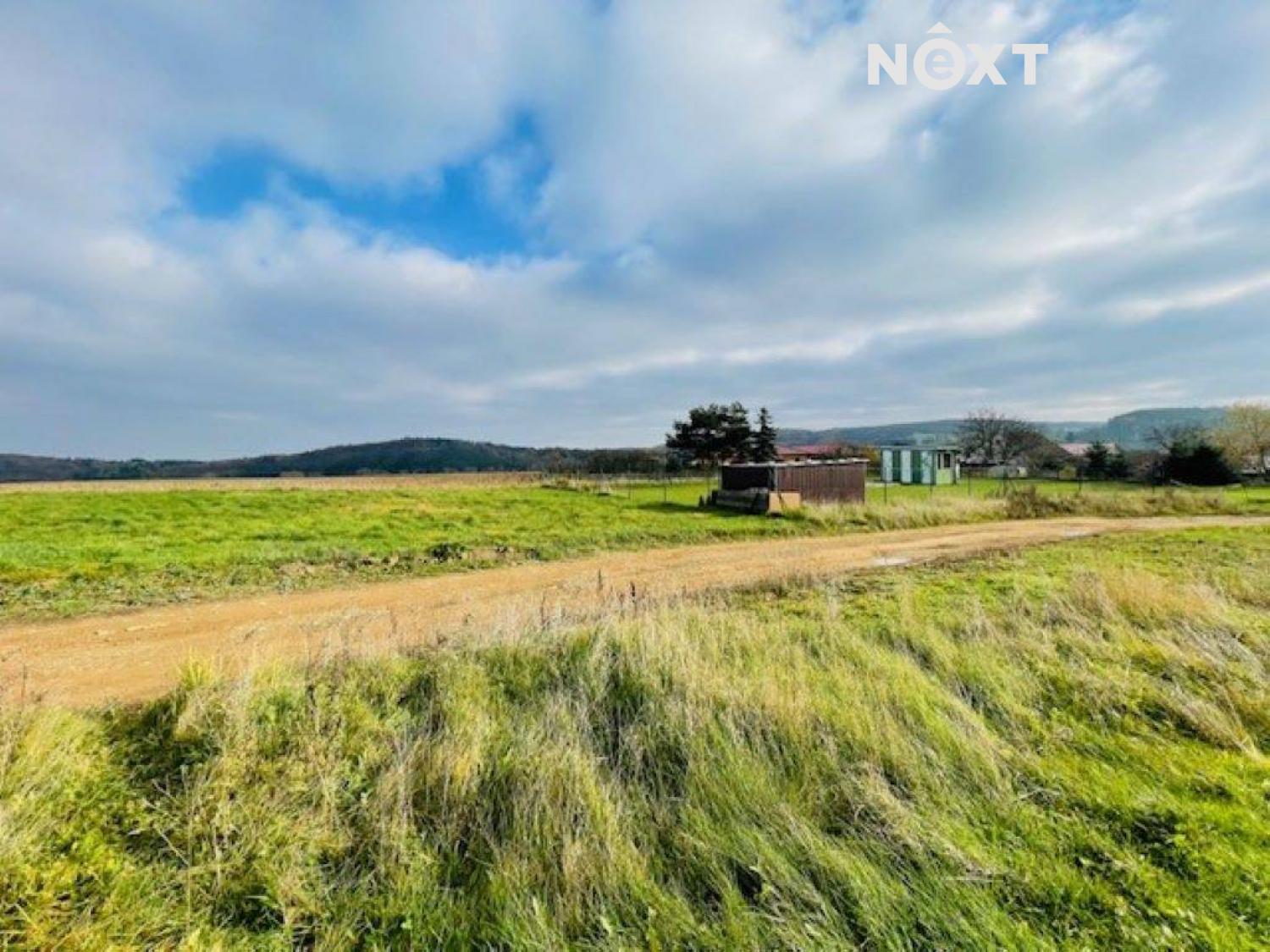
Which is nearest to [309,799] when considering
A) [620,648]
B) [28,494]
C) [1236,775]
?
[620,648]

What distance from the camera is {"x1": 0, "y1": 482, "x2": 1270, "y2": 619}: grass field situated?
11141 mm

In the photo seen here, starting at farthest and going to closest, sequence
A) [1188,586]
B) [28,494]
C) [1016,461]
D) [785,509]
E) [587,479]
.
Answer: [1016,461] → [587,479] → [28,494] → [785,509] → [1188,586]

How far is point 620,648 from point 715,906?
111 inches

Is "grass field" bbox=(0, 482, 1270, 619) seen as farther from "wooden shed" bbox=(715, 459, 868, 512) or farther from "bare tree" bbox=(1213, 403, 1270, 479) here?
"bare tree" bbox=(1213, 403, 1270, 479)

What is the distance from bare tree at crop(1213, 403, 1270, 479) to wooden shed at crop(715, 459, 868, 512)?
43.3 metres

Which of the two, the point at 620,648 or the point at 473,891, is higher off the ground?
the point at 620,648

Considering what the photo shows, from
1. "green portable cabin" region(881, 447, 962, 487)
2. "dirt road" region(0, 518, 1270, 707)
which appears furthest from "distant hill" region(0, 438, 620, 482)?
"dirt road" region(0, 518, 1270, 707)

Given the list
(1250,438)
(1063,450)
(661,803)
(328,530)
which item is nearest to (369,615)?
(661,803)

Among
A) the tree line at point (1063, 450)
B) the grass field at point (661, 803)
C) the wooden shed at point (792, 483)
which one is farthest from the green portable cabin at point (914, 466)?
the grass field at point (661, 803)

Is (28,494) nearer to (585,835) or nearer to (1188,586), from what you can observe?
(585,835)

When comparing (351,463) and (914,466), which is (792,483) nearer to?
(914,466)

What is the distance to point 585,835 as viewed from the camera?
10.8 ft

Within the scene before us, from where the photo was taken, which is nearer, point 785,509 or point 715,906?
point 715,906

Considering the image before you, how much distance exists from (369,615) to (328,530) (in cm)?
1127
